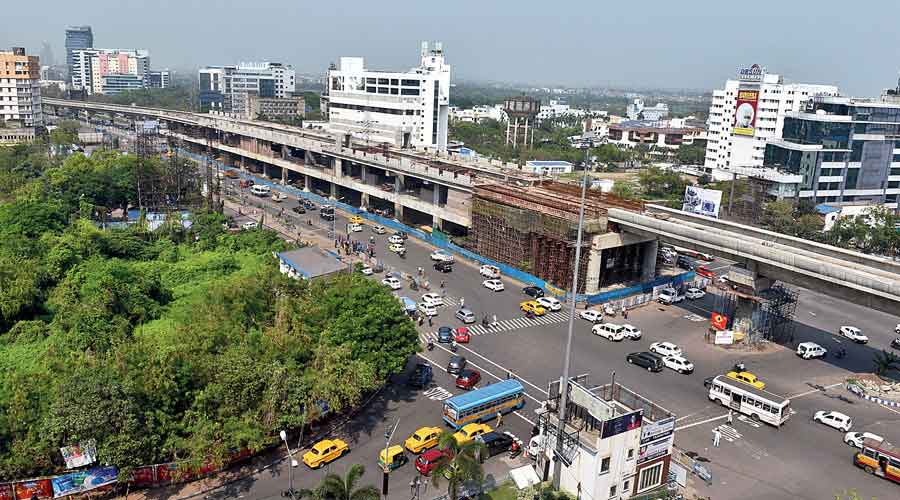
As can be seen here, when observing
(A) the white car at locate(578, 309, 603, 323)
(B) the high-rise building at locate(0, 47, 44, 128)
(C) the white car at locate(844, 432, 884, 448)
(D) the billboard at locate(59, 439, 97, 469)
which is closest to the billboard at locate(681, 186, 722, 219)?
(A) the white car at locate(578, 309, 603, 323)

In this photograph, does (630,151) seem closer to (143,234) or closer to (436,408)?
(143,234)

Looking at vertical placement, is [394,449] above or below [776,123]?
below

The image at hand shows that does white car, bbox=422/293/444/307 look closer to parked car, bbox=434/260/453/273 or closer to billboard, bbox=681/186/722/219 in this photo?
→ parked car, bbox=434/260/453/273

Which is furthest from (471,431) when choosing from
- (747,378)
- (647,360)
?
(747,378)

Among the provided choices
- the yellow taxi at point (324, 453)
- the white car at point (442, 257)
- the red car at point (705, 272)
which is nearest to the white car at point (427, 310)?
the white car at point (442, 257)

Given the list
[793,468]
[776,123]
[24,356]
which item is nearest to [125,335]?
[24,356]
